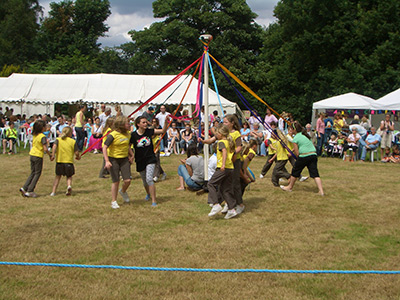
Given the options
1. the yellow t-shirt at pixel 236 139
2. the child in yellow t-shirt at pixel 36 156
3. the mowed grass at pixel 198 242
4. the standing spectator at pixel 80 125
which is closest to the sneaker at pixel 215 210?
the mowed grass at pixel 198 242

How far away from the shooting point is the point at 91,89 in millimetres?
22750

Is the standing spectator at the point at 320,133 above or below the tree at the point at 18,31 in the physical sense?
below

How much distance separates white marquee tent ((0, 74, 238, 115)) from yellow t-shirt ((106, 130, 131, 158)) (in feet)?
46.6

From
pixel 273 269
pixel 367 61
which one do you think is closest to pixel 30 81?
pixel 367 61

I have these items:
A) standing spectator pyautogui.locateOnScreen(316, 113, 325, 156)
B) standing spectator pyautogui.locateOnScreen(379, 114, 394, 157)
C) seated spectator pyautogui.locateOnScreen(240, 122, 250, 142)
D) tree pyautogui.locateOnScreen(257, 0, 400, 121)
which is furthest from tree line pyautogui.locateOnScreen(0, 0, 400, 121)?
seated spectator pyautogui.locateOnScreen(240, 122, 250, 142)

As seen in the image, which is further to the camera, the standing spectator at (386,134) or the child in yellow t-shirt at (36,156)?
the standing spectator at (386,134)

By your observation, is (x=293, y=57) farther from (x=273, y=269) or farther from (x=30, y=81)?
(x=273, y=269)

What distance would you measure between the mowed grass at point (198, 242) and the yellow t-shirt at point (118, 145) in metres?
0.95

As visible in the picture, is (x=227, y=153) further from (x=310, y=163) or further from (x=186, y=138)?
(x=186, y=138)

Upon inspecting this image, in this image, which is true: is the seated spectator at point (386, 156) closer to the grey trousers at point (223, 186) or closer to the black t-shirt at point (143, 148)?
the grey trousers at point (223, 186)

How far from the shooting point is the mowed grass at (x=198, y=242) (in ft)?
14.1

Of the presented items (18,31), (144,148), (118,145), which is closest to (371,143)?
(144,148)

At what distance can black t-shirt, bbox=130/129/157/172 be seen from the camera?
7508mm

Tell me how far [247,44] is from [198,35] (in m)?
4.42
